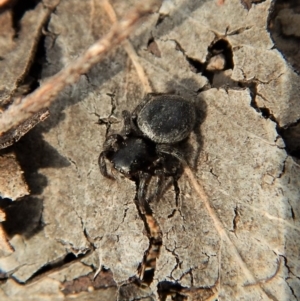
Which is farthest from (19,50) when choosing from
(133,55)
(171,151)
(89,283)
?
(89,283)

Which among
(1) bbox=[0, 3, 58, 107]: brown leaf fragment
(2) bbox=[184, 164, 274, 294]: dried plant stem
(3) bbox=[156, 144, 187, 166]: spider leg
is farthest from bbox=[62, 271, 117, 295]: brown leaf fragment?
(1) bbox=[0, 3, 58, 107]: brown leaf fragment

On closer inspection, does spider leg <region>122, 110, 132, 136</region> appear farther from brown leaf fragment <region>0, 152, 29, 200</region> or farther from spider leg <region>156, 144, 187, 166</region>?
brown leaf fragment <region>0, 152, 29, 200</region>

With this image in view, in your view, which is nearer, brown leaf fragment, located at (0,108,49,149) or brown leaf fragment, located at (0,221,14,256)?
brown leaf fragment, located at (0,108,49,149)

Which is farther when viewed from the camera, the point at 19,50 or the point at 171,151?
the point at 19,50

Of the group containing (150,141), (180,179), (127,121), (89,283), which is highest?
(127,121)

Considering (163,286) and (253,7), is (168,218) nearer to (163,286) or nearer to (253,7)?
(163,286)

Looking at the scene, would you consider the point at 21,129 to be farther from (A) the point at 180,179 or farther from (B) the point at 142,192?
(A) the point at 180,179

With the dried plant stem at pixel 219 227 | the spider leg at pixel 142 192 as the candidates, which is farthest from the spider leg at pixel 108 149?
the dried plant stem at pixel 219 227

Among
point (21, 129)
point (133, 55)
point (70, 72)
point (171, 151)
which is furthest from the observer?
point (133, 55)
